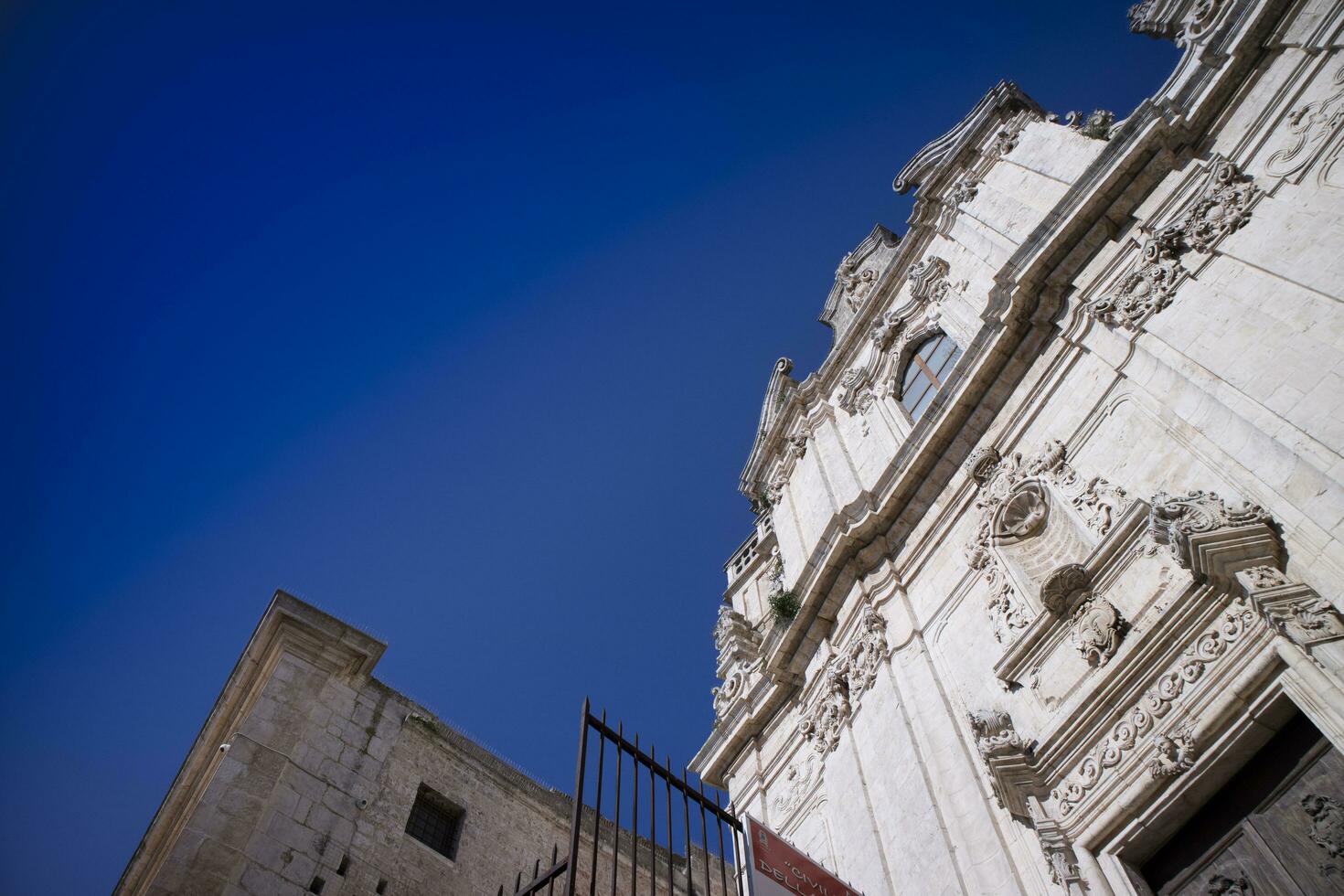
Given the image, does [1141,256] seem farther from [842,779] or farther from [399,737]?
[399,737]

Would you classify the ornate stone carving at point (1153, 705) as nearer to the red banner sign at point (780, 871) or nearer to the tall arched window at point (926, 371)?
the red banner sign at point (780, 871)

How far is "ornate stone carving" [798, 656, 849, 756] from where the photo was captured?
10.5 m

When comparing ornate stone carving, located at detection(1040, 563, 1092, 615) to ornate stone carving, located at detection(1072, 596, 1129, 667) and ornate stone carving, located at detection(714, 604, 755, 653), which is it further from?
ornate stone carving, located at detection(714, 604, 755, 653)

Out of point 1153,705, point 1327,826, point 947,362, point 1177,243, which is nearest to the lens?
point 1327,826

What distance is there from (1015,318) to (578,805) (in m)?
7.27

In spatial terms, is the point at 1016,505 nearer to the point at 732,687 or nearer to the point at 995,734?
the point at 995,734

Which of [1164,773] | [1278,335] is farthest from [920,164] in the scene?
[1164,773]

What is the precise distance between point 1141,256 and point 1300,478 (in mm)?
3610

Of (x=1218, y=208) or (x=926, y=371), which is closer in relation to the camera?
(x=1218, y=208)

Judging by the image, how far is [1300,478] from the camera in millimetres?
6316

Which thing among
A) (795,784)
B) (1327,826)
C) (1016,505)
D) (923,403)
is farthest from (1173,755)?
(923,403)

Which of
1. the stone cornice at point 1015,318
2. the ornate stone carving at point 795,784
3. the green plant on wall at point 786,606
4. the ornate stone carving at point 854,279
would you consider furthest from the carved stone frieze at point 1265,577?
the ornate stone carving at point 854,279

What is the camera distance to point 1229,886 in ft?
19.2

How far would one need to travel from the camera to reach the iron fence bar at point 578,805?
19.4ft
